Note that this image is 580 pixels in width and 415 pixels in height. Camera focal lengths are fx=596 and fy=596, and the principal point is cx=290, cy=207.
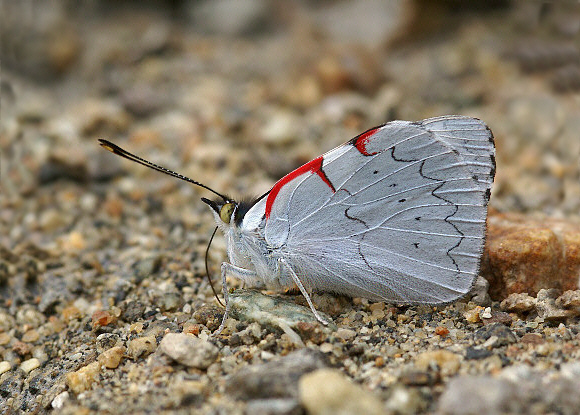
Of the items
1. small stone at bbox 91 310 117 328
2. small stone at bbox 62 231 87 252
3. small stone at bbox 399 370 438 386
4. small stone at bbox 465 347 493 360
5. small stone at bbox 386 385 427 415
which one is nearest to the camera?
small stone at bbox 386 385 427 415

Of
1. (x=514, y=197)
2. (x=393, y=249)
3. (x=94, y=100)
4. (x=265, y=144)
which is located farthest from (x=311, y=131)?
(x=393, y=249)

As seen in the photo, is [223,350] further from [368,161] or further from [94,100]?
[94,100]

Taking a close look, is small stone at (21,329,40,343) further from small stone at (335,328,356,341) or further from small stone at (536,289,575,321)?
small stone at (536,289,575,321)

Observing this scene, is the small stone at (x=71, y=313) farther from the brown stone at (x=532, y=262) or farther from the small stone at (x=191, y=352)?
the brown stone at (x=532, y=262)

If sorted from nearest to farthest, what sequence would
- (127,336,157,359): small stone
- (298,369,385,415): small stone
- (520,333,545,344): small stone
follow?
1. (298,369,385,415): small stone
2. (520,333,545,344): small stone
3. (127,336,157,359): small stone

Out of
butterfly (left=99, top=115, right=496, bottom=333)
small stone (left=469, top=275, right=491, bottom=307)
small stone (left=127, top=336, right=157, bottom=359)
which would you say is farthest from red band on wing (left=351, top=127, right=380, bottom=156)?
small stone (left=127, top=336, right=157, bottom=359)

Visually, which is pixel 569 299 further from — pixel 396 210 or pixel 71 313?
pixel 71 313
